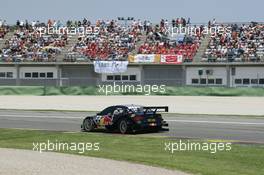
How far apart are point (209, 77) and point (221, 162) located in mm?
32021

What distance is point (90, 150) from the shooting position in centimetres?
1598

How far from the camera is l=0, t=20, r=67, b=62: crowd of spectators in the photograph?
50594 millimetres

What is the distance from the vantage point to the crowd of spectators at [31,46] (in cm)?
5059

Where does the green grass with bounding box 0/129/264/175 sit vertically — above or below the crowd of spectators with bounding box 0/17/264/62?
below

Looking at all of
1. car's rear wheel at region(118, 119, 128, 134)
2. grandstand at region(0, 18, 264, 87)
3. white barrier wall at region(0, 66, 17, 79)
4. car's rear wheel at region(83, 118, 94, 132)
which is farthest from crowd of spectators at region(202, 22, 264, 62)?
car's rear wheel at region(118, 119, 128, 134)

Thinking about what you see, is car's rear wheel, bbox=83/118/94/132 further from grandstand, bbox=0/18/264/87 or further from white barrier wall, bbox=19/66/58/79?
white barrier wall, bbox=19/66/58/79

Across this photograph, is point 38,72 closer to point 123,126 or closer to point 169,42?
point 169,42

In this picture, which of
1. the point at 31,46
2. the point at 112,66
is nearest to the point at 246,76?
the point at 112,66

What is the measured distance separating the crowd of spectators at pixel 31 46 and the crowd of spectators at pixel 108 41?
1808 millimetres

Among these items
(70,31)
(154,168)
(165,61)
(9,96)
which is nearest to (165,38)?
(165,61)

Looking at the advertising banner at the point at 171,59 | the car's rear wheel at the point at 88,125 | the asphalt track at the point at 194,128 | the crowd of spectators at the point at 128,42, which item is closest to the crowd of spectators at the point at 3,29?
the crowd of spectators at the point at 128,42

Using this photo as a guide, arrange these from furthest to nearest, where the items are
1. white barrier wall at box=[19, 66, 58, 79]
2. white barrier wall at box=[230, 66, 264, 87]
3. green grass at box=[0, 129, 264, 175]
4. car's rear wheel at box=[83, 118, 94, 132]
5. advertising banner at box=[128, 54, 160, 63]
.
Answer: white barrier wall at box=[19, 66, 58, 79] → advertising banner at box=[128, 54, 160, 63] → white barrier wall at box=[230, 66, 264, 87] → car's rear wheel at box=[83, 118, 94, 132] → green grass at box=[0, 129, 264, 175]

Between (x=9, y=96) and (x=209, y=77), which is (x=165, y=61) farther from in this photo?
(x=9, y=96)

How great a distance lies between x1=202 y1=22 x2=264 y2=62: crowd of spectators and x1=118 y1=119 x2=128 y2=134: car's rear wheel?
23128 millimetres
